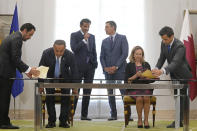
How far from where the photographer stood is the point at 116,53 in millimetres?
7250

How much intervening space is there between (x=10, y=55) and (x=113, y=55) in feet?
6.46

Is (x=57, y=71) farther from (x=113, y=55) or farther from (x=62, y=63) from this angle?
(x=113, y=55)

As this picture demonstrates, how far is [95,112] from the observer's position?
26.4 ft

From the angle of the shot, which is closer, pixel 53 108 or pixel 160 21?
pixel 53 108

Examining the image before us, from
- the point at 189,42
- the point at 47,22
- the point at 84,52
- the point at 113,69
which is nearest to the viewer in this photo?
the point at 113,69

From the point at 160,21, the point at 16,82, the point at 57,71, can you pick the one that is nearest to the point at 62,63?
the point at 57,71

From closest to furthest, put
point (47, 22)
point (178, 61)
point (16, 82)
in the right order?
point (178, 61) < point (16, 82) < point (47, 22)

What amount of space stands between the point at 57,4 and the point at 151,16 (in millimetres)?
1782

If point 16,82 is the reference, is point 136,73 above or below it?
→ above

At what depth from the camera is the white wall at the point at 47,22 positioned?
26.2 feet

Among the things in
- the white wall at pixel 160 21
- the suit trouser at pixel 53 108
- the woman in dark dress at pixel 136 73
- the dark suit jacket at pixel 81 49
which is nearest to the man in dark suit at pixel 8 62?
the suit trouser at pixel 53 108

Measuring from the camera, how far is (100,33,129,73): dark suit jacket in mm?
7180

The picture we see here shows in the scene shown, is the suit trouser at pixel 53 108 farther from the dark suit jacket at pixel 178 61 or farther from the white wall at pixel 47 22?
the white wall at pixel 47 22

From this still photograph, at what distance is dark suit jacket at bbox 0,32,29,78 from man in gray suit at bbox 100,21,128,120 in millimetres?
1817
